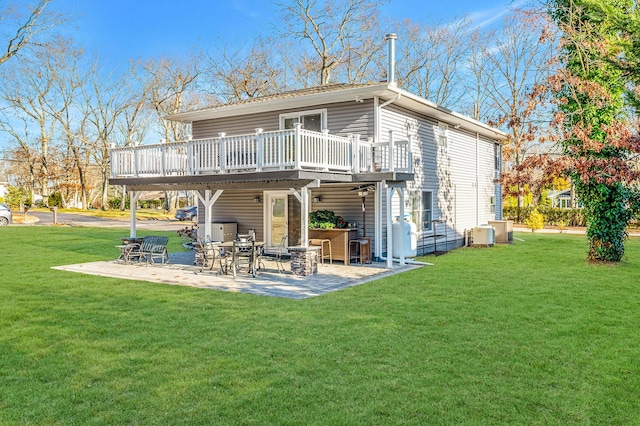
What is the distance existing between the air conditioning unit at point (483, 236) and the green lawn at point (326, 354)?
7862 mm

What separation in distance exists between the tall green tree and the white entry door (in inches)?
313

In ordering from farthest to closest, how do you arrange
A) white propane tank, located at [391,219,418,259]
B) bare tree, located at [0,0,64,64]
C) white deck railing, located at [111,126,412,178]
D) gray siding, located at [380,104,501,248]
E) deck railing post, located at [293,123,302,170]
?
bare tree, located at [0,0,64,64]
gray siding, located at [380,104,501,248]
white propane tank, located at [391,219,418,259]
white deck railing, located at [111,126,412,178]
deck railing post, located at [293,123,302,170]

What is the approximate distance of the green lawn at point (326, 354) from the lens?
3873 millimetres

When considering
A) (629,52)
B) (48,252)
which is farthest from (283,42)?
(629,52)

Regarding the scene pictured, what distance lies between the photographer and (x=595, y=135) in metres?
12.4

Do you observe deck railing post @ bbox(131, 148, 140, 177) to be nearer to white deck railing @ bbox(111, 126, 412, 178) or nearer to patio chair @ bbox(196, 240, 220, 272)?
white deck railing @ bbox(111, 126, 412, 178)

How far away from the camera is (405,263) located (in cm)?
1298

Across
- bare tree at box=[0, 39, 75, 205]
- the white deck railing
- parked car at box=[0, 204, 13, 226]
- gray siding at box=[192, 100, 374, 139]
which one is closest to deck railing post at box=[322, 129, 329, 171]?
the white deck railing

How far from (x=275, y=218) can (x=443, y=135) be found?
6.92 m

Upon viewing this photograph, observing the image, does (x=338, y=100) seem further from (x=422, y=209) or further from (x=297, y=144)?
(x=422, y=209)

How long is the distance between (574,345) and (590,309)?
2286mm

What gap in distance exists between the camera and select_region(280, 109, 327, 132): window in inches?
544

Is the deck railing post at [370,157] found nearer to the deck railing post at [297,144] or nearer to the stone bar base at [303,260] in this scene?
the deck railing post at [297,144]

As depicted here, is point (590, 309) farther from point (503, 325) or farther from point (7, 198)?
point (7, 198)
